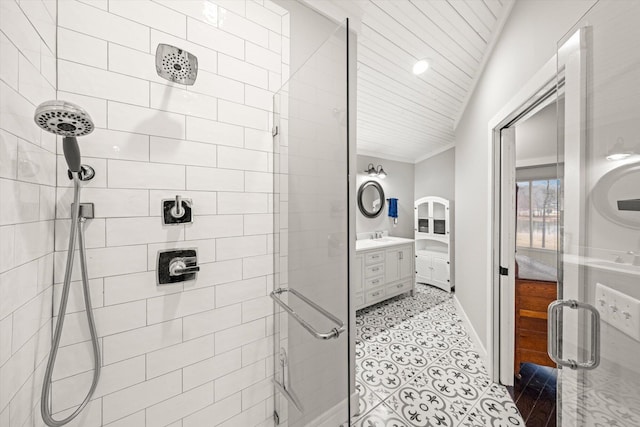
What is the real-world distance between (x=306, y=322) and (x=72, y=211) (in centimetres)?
96

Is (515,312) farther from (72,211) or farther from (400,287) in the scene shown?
(72,211)

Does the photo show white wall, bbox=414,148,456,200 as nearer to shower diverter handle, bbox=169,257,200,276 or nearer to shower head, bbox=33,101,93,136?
shower diverter handle, bbox=169,257,200,276

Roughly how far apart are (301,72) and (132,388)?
1.53 metres

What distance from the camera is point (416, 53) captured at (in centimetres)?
187

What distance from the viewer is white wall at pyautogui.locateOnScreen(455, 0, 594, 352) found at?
1130 mm

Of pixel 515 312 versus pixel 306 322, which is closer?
pixel 306 322

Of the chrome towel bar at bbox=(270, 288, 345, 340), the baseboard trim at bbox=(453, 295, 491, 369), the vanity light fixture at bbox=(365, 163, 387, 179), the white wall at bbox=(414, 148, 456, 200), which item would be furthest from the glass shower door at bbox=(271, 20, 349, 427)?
the white wall at bbox=(414, 148, 456, 200)

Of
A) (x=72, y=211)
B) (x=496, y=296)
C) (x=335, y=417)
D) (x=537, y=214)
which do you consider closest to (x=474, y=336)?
(x=496, y=296)

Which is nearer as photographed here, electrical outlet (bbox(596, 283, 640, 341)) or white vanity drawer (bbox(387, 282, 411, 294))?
electrical outlet (bbox(596, 283, 640, 341))

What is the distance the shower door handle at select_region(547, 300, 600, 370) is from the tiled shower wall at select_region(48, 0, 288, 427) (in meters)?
1.21

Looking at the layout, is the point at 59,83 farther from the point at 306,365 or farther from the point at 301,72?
the point at 306,365

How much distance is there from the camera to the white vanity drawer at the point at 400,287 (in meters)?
3.46

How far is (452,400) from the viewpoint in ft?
5.47

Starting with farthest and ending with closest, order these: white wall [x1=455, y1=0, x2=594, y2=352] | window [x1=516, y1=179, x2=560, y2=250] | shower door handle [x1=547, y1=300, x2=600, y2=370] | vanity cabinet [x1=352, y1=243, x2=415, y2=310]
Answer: vanity cabinet [x1=352, y1=243, x2=415, y2=310] < window [x1=516, y1=179, x2=560, y2=250] < white wall [x1=455, y1=0, x2=594, y2=352] < shower door handle [x1=547, y1=300, x2=600, y2=370]
